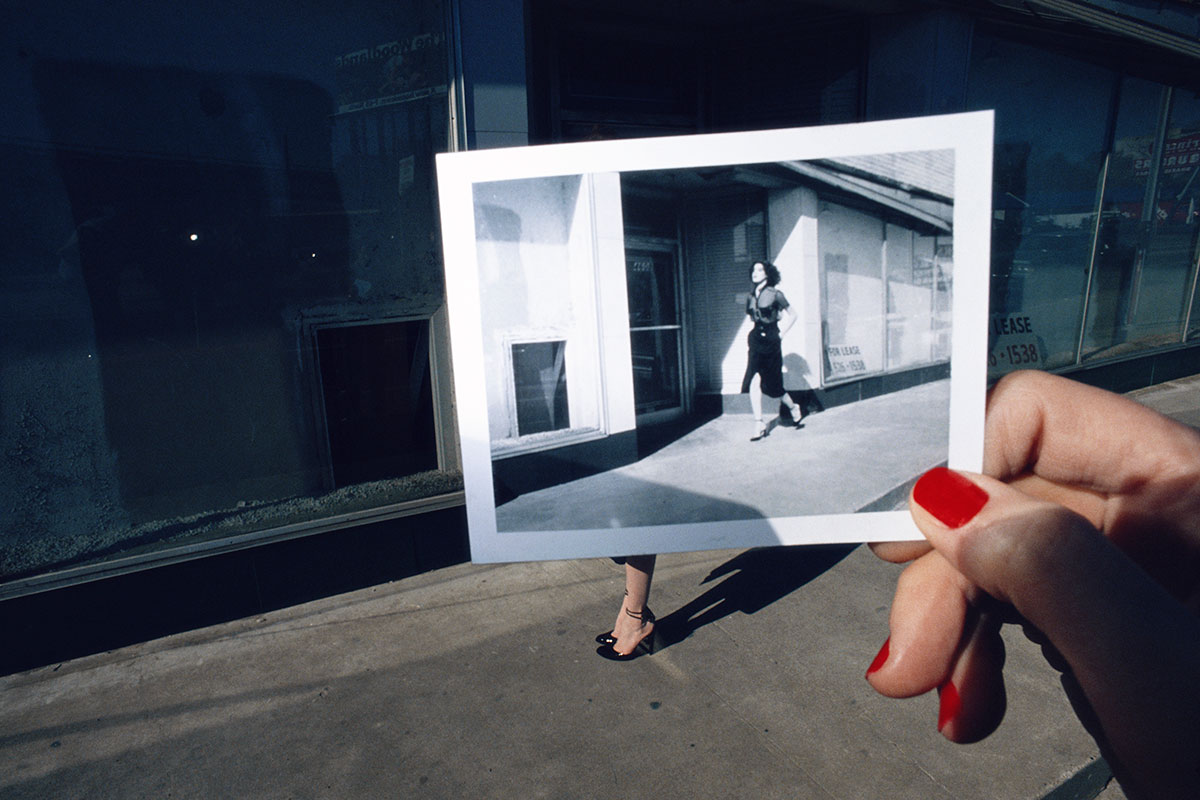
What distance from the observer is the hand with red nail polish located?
0.86 metres

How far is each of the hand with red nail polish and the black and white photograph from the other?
173mm

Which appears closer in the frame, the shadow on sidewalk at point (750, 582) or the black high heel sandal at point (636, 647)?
the black high heel sandal at point (636, 647)

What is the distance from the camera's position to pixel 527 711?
255 centimetres

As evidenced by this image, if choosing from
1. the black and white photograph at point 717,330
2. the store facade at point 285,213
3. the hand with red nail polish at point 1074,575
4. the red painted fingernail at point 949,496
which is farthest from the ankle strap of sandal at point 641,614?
the red painted fingernail at point 949,496

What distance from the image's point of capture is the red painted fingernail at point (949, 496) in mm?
1142

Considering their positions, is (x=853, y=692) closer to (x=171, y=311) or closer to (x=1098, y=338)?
(x=171, y=311)

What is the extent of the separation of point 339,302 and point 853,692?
139 inches

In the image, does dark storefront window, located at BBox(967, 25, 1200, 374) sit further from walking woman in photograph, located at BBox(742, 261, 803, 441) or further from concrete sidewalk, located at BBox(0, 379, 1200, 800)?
walking woman in photograph, located at BBox(742, 261, 803, 441)

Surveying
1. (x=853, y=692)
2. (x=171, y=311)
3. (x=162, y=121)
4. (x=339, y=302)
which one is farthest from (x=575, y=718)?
(x=162, y=121)

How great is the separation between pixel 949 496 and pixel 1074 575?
0.26 meters

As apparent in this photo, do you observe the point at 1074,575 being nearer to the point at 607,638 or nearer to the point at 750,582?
the point at 607,638

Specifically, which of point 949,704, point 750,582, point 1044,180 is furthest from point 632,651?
point 1044,180

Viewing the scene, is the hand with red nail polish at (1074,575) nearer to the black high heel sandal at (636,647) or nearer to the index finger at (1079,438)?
the index finger at (1079,438)

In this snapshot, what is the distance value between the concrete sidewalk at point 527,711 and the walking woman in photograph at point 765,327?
1.57m
